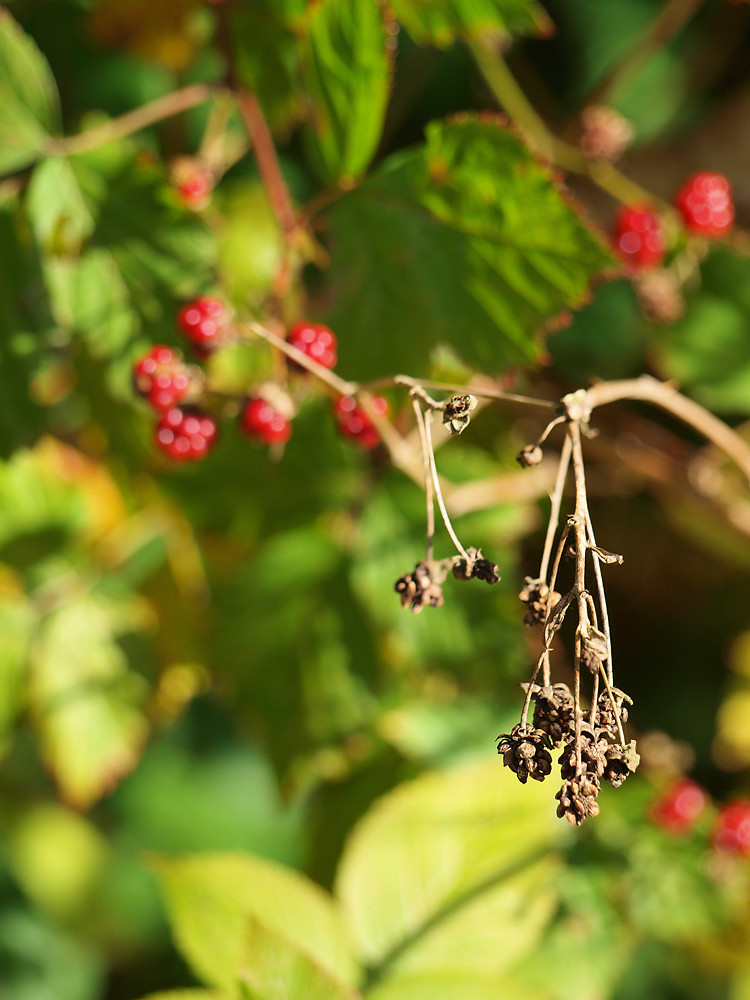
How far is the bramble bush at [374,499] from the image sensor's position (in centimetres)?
86

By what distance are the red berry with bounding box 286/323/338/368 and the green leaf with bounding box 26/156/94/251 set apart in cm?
30

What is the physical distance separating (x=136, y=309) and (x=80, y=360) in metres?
0.20

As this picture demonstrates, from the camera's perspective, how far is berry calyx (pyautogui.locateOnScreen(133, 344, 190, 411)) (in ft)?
2.72

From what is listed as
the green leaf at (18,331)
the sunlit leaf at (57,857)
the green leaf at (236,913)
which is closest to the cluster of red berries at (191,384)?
the green leaf at (18,331)

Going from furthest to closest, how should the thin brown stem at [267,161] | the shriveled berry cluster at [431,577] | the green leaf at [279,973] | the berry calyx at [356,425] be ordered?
the thin brown stem at [267,161]
the berry calyx at [356,425]
the green leaf at [279,973]
the shriveled berry cluster at [431,577]

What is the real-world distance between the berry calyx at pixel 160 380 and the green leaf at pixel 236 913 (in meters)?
0.50

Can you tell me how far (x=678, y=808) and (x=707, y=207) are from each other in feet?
2.96

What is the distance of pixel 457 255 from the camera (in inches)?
35.6

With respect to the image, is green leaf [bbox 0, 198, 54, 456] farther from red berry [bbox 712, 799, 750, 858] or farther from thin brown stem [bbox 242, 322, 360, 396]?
red berry [bbox 712, 799, 750, 858]

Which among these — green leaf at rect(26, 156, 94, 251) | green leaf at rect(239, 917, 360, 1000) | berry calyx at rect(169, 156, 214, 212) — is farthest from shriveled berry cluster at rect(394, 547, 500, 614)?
berry calyx at rect(169, 156, 214, 212)

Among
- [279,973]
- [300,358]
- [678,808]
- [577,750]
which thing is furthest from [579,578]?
[678,808]

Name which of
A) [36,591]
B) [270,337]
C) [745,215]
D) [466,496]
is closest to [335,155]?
[270,337]

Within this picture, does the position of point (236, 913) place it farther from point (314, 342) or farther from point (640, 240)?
point (640, 240)

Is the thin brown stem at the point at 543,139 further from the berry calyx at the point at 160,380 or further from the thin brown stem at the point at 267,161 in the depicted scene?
the berry calyx at the point at 160,380
